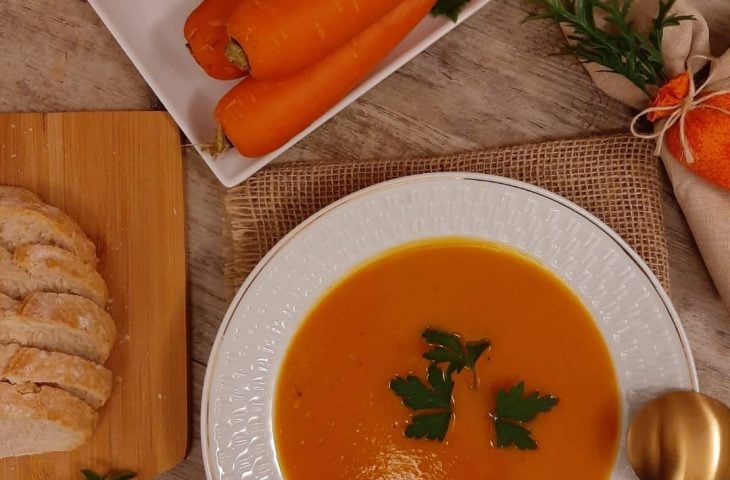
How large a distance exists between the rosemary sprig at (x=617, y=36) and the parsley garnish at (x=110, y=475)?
50.4 inches

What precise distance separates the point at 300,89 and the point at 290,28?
0.15m

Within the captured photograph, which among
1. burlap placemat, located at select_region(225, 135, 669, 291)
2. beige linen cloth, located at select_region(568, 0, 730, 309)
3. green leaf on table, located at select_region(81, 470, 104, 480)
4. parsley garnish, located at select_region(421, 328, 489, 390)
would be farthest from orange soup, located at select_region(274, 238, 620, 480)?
green leaf on table, located at select_region(81, 470, 104, 480)

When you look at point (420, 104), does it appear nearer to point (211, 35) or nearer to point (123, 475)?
point (211, 35)

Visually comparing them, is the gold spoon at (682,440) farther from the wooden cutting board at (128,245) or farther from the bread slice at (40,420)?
the bread slice at (40,420)

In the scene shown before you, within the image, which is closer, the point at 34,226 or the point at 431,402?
the point at 431,402

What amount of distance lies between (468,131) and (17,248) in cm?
98

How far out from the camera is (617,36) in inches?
59.3

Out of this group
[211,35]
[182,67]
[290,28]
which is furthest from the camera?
[182,67]

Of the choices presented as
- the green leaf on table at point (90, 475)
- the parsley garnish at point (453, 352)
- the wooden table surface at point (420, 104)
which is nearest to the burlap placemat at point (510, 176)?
the wooden table surface at point (420, 104)

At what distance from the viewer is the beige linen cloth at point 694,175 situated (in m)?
1.46

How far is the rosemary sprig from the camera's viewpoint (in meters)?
1.42

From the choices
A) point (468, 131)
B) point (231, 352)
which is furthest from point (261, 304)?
point (468, 131)

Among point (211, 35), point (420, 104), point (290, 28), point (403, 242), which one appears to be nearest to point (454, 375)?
point (403, 242)

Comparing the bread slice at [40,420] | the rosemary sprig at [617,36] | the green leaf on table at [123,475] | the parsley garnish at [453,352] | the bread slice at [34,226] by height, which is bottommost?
the green leaf on table at [123,475]
